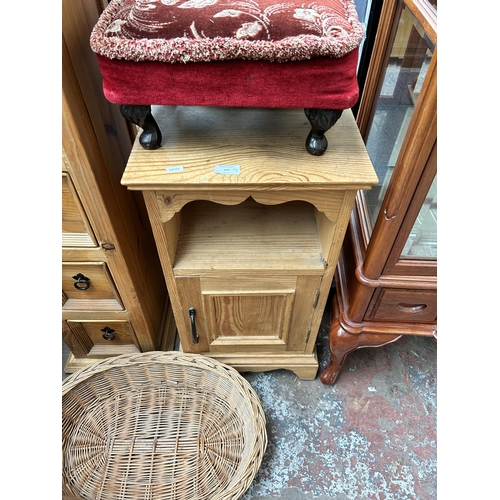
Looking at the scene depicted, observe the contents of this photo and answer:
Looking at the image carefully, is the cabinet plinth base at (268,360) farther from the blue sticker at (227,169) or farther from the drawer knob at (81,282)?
the blue sticker at (227,169)

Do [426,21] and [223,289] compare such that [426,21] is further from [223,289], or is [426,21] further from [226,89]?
[223,289]

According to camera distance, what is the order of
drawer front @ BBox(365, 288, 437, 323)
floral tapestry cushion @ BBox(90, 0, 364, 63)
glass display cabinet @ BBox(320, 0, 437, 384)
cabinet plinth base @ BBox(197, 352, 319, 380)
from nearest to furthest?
floral tapestry cushion @ BBox(90, 0, 364, 63) → glass display cabinet @ BBox(320, 0, 437, 384) → drawer front @ BBox(365, 288, 437, 323) → cabinet plinth base @ BBox(197, 352, 319, 380)

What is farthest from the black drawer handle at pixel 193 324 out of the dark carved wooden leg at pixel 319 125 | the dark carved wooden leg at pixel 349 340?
the dark carved wooden leg at pixel 319 125

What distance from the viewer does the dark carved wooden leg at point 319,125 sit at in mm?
605

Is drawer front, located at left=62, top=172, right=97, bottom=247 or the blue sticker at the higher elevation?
the blue sticker

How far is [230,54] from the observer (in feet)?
1.72

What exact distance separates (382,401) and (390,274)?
476 mm

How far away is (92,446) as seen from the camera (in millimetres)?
945

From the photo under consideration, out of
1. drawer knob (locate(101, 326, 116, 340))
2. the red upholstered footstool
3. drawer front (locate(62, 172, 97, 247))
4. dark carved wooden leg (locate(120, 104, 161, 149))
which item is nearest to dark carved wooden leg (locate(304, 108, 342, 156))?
the red upholstered footstool

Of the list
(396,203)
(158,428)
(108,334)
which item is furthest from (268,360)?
(396,203)

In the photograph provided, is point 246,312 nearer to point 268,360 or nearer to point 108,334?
point 268,360

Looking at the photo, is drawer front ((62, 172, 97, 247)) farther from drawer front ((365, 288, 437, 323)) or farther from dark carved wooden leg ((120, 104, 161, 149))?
drawer front ((365, 288, 437, 323))

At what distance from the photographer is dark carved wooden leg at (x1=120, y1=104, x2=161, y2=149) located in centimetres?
61

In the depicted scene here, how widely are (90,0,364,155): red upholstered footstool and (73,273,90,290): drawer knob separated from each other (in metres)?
0.42
